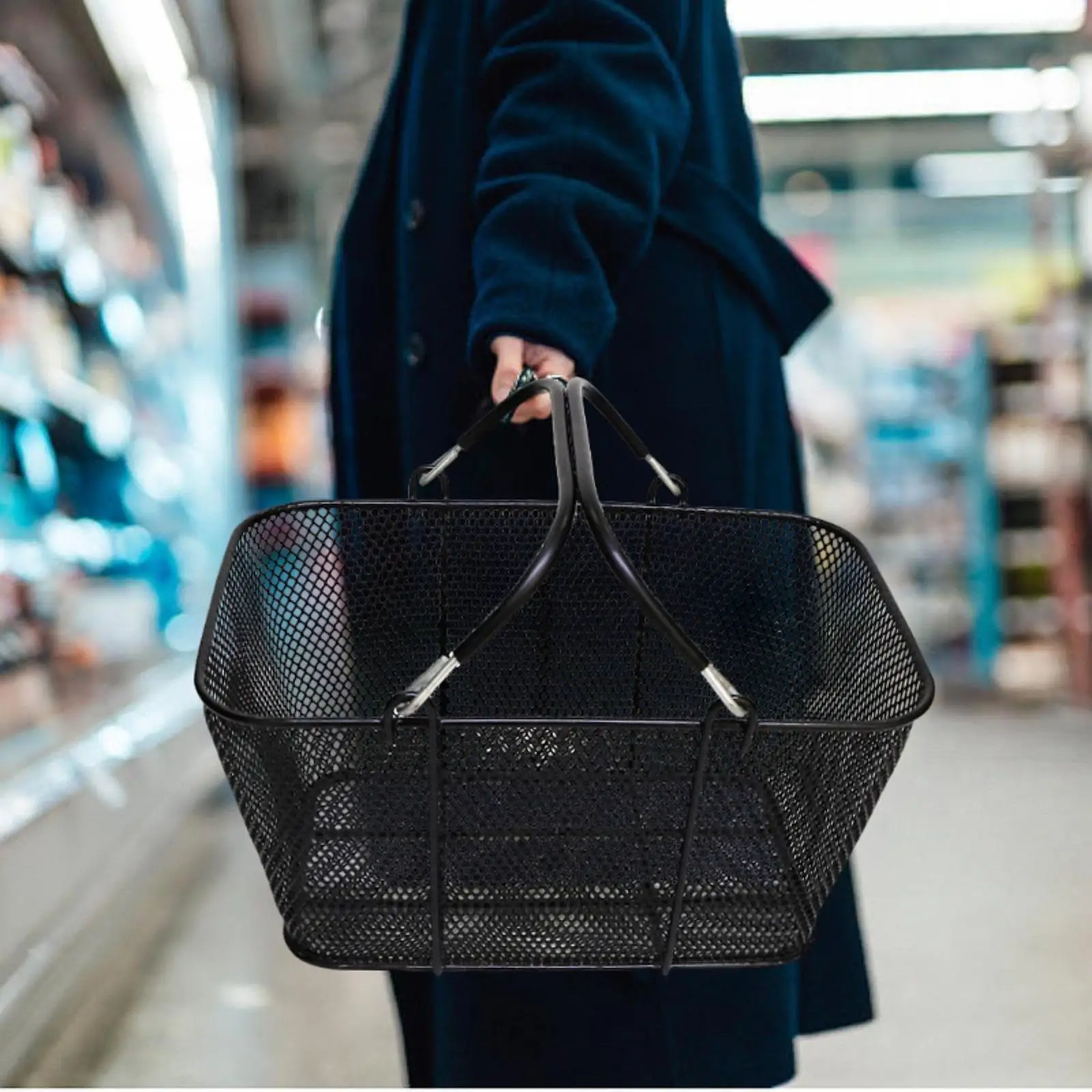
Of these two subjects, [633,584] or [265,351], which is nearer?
[633,584]

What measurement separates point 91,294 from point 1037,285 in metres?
5.60

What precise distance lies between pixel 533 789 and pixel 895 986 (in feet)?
4.83

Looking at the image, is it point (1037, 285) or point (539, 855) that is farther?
point (1037, 285)

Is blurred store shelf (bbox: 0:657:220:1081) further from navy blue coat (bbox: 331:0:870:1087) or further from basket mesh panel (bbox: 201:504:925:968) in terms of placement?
basket mesh panel (bbox: 201:504:925:968)

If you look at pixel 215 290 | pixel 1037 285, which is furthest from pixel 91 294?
pixel 1037 285

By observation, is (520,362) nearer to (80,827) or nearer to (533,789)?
(533,789)

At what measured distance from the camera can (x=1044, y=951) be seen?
84.6 inches

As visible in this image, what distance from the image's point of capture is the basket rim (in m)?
0.68

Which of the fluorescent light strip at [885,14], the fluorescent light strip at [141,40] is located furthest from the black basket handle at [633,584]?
the fluorescent light strip at [885,14]

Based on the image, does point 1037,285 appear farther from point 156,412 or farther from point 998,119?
point 156,412

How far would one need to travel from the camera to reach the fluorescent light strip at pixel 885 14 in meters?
6.20

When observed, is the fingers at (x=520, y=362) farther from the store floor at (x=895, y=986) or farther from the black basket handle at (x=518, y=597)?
the store floor at (x=895, y=986)

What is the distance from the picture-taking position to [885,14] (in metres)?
6.26

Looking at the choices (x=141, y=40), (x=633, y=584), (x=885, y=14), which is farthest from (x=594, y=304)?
(x=885, y=14)
